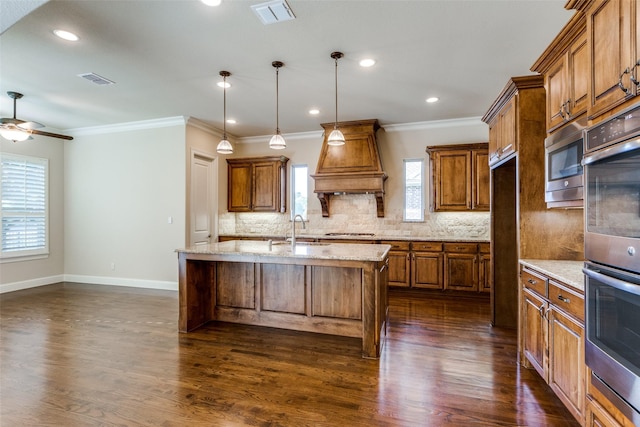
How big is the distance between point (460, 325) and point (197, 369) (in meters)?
2.85

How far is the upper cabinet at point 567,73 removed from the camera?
1953mm

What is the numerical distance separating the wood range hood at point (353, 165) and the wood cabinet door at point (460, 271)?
1.53 m

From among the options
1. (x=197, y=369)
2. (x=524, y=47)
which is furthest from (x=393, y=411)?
(x=524, y=47)

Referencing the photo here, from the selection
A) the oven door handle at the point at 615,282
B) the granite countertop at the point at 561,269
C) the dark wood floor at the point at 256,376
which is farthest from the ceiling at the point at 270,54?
the dark wood floor at the point at 256,376

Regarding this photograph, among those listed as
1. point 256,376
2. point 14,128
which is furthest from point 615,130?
point 14,128

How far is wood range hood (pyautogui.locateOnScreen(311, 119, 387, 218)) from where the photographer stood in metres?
5.37

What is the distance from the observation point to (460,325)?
3.69m

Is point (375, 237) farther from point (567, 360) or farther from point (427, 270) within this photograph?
point (567, 360)

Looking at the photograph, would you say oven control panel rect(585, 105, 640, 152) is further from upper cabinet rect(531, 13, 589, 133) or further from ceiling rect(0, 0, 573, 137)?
ceiling rect(0, 0, 573, 137)

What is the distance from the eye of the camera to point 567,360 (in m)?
1.91

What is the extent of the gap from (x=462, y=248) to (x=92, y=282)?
660 centimetres

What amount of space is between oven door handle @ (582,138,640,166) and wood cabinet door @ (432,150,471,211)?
12.0ft

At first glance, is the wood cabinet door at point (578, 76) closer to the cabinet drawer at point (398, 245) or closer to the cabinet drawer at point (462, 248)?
the cabinet drawer at point (462, 248)

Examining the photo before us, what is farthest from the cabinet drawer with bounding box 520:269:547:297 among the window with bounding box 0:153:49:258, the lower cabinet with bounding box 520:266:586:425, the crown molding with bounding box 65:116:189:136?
the window with bounding box 0:153:49:258
